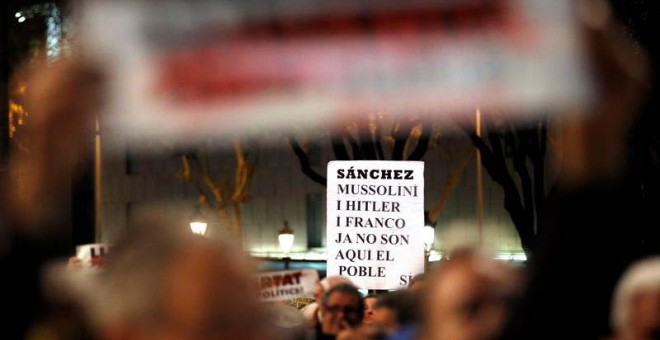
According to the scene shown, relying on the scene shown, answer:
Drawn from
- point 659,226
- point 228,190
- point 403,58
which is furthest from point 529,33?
point 228,190

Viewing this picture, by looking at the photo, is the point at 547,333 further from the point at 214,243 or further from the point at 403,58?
the point at 214,243

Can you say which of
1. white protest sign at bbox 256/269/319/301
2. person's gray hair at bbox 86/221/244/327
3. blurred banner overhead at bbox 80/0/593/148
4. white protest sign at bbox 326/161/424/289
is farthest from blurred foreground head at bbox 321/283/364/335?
white protest sign at bbox 326/161/424/289

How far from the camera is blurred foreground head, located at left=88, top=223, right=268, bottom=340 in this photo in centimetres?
211

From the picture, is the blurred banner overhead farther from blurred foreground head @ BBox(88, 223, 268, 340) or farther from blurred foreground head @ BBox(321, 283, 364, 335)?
blurred foreground head @ BBox(321, 283, 364, 335)

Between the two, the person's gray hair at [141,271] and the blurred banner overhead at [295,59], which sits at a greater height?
the blurred banner overhead at [295,59]

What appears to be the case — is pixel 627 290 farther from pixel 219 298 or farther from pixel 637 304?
pixel 219 298

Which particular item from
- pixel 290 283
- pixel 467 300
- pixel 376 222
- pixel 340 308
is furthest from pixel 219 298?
pixel 376 222

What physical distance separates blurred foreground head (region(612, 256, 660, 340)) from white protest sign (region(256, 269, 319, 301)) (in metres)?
4.03

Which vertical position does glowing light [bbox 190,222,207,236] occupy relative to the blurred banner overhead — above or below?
below

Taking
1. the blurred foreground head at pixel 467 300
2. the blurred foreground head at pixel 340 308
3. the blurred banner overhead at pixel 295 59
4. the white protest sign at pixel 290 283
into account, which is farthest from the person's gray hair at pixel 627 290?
the white protest sign at pixel 290 283

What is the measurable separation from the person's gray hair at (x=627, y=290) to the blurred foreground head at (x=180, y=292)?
1066mm

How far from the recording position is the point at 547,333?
2.64 m

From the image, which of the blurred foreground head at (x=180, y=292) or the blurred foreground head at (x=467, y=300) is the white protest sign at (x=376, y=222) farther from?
the blurred foreground head at (x=180, y=292)

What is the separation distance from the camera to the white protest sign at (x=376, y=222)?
960cm
